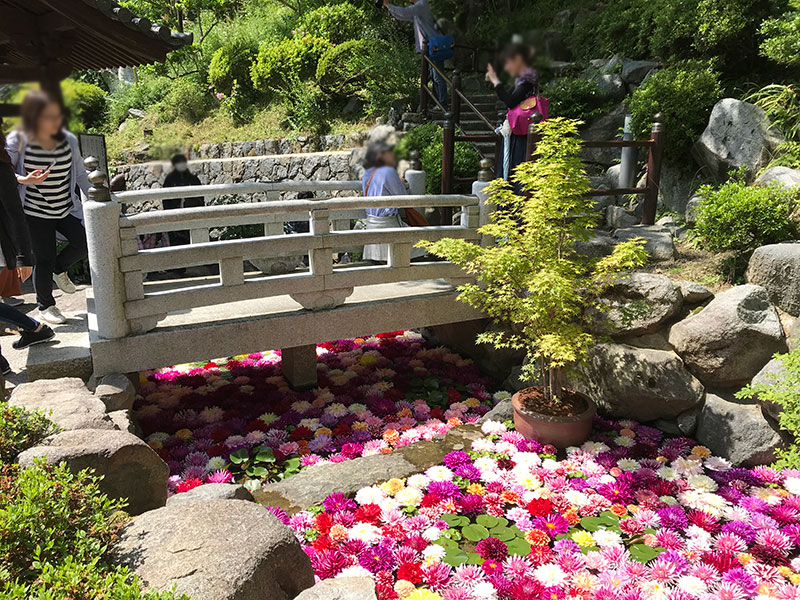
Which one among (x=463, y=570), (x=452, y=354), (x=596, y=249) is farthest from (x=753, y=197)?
(x=463, y=570)

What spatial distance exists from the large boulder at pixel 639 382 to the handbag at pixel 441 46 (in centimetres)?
375

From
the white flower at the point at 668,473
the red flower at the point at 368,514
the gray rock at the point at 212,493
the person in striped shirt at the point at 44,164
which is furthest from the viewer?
the white flower at the point at 668,473

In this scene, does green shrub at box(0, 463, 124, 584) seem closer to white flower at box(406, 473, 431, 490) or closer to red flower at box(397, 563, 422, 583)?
red flower at box(397, 563, 422, 583)

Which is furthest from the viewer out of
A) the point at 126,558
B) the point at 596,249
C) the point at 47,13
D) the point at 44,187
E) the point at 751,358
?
the point at 596,249

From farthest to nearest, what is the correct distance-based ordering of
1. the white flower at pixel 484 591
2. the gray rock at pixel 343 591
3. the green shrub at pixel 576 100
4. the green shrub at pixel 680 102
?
the green shrub at pixel 576 100
the green shrub at pixel 680 102
the white flower at pixel 484 591
the gray rock at pixel 343 591

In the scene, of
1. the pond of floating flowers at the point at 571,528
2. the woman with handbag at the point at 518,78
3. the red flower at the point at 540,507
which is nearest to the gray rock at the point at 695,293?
the pond of floating flowers at the point at 571,528

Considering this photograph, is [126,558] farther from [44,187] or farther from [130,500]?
[44,187]

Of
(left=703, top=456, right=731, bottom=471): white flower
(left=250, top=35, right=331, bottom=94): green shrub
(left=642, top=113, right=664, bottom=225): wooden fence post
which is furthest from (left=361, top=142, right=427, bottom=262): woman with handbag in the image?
(left=703, top=456, right=731, bottom=471): white flower

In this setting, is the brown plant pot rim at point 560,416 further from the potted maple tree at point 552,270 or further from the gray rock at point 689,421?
the gray rock at point 689,421

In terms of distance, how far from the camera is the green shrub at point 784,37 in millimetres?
6340

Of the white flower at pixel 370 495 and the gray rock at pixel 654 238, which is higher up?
the gray rock at pixel 654 238

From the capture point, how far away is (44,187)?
155 cm

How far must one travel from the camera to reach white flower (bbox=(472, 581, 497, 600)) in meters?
3.14

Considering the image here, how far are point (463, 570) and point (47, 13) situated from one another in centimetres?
333
